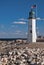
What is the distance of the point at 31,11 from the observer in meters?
31.8

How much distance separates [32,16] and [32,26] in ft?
4.18

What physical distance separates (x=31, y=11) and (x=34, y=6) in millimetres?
1298

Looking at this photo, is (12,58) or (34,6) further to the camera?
(34,6)

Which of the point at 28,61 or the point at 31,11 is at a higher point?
the point at 31,11

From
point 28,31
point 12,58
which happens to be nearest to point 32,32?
point 28,31

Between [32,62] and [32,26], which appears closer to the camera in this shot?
[32,62]

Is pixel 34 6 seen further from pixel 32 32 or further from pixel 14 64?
pixel 14 64

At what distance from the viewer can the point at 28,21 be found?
1258 inches

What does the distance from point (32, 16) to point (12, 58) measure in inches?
770

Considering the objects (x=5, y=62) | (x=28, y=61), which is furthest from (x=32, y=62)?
(x=5, y=62)

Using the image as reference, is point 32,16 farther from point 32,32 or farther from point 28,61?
point 28,61

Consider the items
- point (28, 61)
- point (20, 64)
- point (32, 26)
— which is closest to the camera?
point (20, 64)

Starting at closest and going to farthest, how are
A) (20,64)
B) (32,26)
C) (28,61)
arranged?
1. (20,64)
2. (28,61)
3. (32,26)

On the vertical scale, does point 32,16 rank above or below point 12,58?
above
